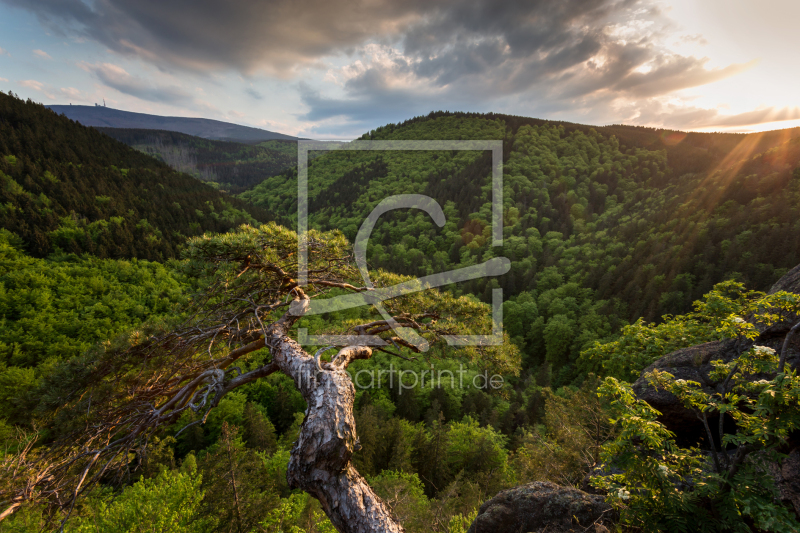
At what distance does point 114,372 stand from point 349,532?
210 inches

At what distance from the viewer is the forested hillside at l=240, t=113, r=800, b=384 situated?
49.2 meters

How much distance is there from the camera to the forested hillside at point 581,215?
49156mm

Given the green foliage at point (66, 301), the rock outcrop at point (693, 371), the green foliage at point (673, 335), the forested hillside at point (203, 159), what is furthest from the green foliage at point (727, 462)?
the forested hillside at point (203, 159)

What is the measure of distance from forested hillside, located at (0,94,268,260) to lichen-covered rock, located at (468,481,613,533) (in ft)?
112

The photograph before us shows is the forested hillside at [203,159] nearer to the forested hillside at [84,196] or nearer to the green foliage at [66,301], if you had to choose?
the forested hillside at [84,196]

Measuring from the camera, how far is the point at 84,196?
3103 centimetres

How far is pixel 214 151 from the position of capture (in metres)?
182

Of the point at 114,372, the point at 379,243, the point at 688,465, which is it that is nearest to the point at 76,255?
the point at 114,372

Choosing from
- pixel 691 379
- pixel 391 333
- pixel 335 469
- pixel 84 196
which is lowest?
pixel 335 469

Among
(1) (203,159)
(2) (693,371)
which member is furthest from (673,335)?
(1) (203,159)

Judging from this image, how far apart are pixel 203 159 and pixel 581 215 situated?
196362mm

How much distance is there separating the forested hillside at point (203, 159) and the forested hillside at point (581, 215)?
42891 mm

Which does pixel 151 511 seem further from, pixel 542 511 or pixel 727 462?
pixel 727 462

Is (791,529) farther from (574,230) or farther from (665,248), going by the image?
(574,230)
